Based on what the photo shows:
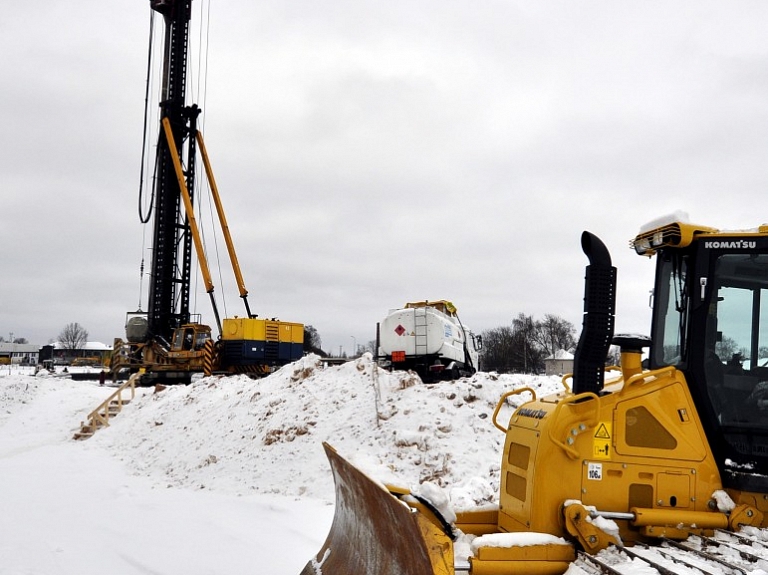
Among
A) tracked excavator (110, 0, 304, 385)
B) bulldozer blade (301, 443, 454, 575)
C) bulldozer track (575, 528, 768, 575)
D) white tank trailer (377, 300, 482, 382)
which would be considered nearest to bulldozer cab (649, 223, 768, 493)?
bulldozer track (575, 528, 768, 575)

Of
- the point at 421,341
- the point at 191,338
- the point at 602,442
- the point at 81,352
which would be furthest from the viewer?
the point at 81,352

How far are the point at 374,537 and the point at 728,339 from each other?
3097mm

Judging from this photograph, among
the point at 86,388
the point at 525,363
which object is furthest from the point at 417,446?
the point at 525,363

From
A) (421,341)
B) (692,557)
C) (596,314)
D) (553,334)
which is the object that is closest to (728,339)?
(596,314)

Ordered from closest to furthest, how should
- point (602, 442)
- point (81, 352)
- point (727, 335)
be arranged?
point (602, 442) < point (727, 335) < point (81, 352)

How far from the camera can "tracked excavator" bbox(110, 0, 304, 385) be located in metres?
29.1

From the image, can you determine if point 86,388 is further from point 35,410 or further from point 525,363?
point 525,363

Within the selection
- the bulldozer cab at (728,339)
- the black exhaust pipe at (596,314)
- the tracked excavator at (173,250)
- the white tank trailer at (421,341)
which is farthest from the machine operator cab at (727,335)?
the tracked excavator at (173,250)

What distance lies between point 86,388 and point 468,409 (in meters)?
21.5

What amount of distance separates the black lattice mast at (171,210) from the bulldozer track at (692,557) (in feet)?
92.6

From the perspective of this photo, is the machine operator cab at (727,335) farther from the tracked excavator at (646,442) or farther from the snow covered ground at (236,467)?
the snow covered ground at (236,467)

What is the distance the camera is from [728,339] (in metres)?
5.35

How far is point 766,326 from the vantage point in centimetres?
535

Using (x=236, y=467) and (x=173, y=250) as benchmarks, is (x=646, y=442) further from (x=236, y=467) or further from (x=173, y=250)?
(x=173, y=250)
